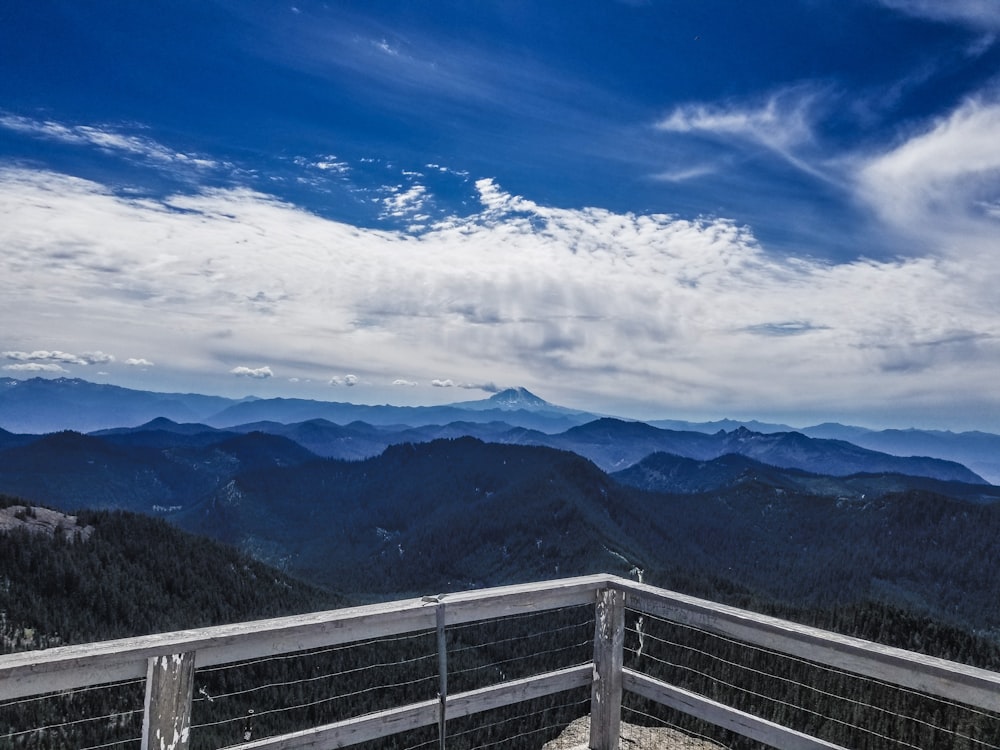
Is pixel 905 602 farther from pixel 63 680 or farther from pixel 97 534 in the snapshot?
pixel 63 680

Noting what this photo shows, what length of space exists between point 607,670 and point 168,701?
399 cm

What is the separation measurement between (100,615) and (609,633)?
86.9 m

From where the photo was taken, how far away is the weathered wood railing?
13.4ft

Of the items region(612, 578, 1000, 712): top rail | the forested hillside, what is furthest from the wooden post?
the forested hillside

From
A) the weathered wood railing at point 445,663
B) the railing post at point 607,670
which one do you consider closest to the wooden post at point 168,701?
the weathered wood railing at point 445,663

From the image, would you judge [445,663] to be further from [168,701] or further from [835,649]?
[835,649]

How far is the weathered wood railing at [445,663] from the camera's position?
409cm

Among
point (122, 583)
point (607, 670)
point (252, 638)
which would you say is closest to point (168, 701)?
point (252, 638)

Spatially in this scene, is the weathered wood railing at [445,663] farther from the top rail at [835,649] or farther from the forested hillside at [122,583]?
the forested hillside at [122,583]

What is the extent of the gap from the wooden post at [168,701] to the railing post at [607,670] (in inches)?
147

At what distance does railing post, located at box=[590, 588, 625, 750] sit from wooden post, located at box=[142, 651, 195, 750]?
3.72m

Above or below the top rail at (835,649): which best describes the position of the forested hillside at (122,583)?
below

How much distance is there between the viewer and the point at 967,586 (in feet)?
575

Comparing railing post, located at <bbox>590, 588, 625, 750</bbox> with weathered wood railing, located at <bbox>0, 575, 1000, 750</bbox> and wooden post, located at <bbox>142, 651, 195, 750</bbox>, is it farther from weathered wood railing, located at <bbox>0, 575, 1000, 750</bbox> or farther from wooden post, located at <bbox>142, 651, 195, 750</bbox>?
wooden post, located at <bbox>142, 651, 195, 750</bbox>
